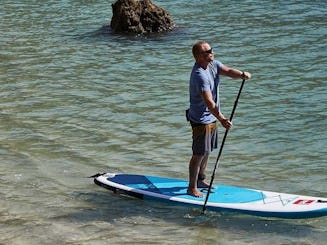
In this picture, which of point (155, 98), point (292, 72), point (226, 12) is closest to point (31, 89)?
point (155, 98)

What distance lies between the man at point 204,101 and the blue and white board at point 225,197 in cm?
44

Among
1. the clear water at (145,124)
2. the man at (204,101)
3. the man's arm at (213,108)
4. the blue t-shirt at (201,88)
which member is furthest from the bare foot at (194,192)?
the man's arm at (213,108)

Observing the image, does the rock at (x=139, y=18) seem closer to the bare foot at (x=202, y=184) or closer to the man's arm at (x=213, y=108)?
the bare foot at (x=202, y=184)

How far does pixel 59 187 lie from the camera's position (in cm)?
1156

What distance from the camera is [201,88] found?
991cm

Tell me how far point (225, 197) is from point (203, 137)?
1068 mm

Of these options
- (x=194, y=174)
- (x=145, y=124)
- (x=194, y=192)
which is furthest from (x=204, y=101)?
(x=145, y=124)

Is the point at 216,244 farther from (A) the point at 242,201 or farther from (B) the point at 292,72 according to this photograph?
(B) the point at 292,72

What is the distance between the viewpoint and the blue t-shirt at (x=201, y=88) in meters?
9.95

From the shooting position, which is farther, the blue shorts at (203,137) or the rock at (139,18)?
the rock at (139,18)

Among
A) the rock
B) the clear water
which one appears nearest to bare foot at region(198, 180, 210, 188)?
the clear water

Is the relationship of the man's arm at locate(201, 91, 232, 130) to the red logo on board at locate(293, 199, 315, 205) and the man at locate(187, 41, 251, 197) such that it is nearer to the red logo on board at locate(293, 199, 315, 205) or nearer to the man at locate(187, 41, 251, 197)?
the man at locate(187, 41, 251, 197)

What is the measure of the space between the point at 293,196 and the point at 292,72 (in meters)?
8.41

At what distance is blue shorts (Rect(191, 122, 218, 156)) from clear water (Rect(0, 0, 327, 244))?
3.13 ft
